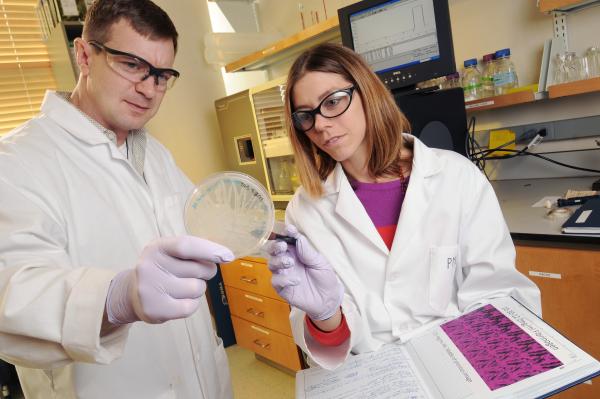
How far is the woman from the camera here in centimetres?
106

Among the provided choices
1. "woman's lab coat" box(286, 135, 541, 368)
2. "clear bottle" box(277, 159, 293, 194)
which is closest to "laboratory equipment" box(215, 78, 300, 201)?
"clear bottle" box(277, 159, 293, 194)

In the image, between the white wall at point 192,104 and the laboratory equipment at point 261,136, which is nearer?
the laboratory equipment at point 261,136

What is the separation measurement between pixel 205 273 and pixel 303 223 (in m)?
0.60

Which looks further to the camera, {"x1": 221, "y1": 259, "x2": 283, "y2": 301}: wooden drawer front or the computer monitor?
{"x1": 221, "y1": 259, "x2": 283, "y2": 301}: wooden drawer front

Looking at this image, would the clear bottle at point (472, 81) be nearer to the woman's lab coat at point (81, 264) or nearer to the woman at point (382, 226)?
the woman at point (382, 226)

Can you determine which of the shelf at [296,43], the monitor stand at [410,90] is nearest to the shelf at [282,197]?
the shelf at [296,43]

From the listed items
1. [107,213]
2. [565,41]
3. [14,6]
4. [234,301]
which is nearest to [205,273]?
[107,213]

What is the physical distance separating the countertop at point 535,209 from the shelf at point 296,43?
125 centimetres

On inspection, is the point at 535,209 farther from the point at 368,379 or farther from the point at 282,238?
the point at 282,238


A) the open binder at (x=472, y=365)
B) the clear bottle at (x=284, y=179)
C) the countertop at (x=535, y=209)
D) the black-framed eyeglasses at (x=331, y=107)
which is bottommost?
the open binder at (x=472, y=365)

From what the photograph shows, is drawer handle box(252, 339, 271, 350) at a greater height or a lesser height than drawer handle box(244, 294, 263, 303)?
lesser

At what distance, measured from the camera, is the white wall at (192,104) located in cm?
296

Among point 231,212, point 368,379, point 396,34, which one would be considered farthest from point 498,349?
point 396,34

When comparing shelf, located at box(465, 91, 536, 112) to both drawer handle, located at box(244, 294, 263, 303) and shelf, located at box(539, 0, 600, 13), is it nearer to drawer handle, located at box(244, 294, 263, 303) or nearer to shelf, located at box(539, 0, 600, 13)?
shelf, located at box(539, 0, 600, 13)
